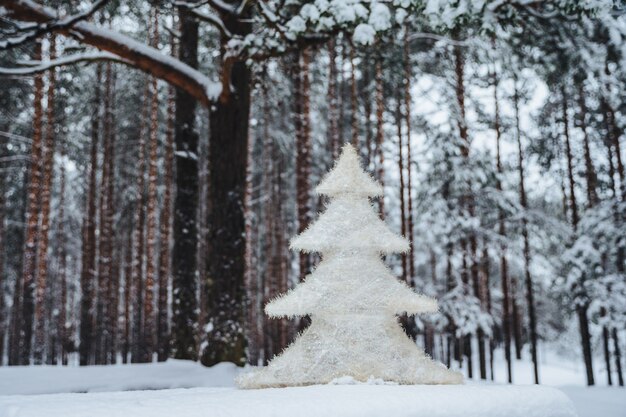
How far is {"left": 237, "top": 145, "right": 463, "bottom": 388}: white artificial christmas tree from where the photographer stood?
15.6ft

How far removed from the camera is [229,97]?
8695 mm

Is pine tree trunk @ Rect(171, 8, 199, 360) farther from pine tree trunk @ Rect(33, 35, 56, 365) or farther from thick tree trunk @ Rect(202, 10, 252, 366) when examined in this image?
pine tree trunk @ Rect(33, 35, 56, 365)

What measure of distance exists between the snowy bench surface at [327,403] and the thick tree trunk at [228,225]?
11.7 feet

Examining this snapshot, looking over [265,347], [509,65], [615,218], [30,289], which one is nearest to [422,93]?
[509,65]

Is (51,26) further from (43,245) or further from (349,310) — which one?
(43,245)

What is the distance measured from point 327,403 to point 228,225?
16.4 ft

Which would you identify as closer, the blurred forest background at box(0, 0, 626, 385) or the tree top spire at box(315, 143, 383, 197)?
the tree top spire at box(315, 143, 383, 197)

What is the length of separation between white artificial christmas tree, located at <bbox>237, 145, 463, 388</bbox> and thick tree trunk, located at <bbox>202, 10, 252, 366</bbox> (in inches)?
124

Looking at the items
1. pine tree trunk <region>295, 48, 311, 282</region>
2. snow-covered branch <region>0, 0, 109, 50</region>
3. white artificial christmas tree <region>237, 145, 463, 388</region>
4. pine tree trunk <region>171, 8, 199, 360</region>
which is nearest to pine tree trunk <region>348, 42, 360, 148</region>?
pine tree trunk <region>295, 48, 311, 282</region>

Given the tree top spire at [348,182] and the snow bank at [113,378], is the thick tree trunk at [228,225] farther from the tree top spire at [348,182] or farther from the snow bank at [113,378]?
the tree top spire at [348,182]

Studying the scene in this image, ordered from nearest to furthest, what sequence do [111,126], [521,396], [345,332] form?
[521,396], [345,332], [111,126]

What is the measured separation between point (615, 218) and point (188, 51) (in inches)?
429

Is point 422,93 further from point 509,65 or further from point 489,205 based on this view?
point 489,205

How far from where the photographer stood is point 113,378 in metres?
7.97
